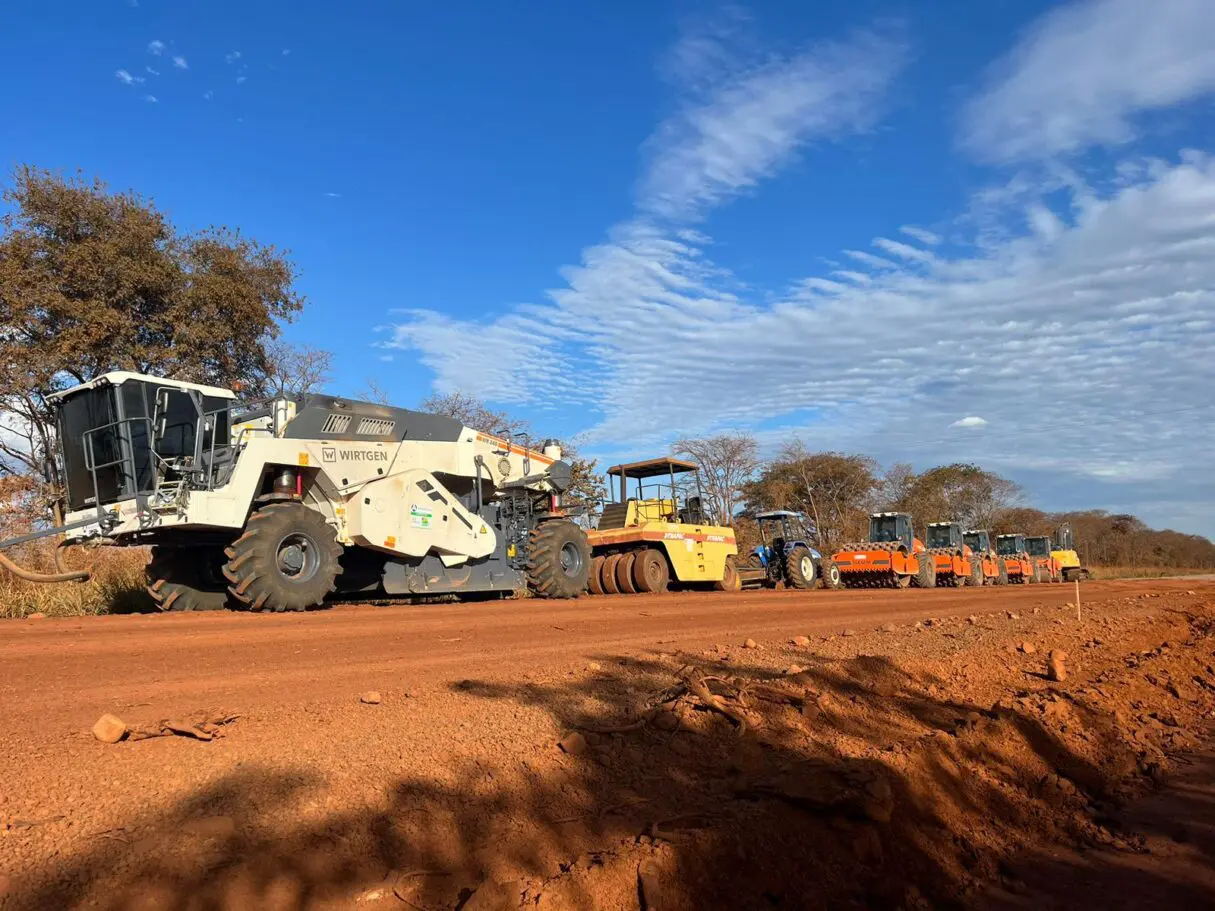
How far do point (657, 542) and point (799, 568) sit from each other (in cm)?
771

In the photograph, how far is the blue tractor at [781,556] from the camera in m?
25.4

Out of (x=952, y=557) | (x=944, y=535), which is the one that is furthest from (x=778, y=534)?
(x=944, y=535)

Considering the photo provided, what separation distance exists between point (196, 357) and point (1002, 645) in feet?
63.1

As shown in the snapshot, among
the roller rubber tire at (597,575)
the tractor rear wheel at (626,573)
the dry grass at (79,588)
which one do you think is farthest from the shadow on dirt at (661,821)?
the roller rubber tire at (597,575)

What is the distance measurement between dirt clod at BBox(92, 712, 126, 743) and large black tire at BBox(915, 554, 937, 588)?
2713 cm

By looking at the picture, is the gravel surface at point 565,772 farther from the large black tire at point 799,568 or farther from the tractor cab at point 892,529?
the tractor cab at point 892,529

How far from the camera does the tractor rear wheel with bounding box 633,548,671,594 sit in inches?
749

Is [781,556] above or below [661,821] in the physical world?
above

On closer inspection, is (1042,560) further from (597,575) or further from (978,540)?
(597,575)

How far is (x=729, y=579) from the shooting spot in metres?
22.1

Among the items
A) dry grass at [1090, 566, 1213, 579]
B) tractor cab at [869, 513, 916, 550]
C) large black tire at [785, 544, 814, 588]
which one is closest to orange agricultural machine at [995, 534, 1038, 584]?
tractor cab at [869, 513, 916, 550]

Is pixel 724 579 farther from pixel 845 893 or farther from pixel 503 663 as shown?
pixel 845 893

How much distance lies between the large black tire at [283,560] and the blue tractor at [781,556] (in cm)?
1485

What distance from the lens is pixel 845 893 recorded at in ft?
11.7
